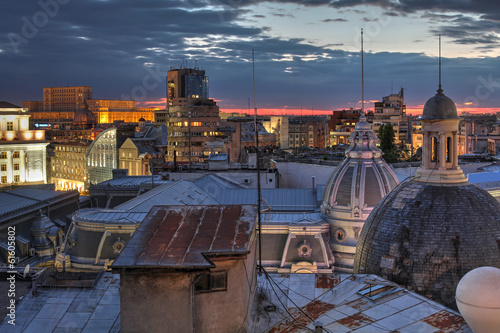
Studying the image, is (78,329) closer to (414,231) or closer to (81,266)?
(414,231)

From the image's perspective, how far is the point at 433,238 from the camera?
21.4m

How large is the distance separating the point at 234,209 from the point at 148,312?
4505mm

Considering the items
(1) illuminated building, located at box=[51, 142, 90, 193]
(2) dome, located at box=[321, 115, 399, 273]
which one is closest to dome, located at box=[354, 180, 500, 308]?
(2) dome, located at box=[321, 115, 399, 273]

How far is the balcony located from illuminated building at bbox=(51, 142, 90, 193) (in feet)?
83.1

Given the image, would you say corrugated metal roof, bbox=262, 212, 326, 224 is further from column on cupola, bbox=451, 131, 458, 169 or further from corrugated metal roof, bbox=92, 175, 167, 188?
corrugated metal roof, bbox=92, 175, 167, 188

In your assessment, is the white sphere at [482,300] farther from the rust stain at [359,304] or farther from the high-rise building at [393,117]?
the high-rise building at [393,117]

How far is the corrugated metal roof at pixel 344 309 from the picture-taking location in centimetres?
1563

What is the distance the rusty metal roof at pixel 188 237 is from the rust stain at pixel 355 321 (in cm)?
327

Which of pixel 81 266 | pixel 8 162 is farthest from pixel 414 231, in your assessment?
pixel 8 162

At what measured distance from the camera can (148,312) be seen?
15.2m

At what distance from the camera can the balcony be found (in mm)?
69438

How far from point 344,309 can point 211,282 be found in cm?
400

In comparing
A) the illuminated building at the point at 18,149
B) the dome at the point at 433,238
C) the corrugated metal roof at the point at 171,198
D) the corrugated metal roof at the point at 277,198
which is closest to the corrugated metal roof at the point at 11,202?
the corrugated metal roof at the point at 171,198

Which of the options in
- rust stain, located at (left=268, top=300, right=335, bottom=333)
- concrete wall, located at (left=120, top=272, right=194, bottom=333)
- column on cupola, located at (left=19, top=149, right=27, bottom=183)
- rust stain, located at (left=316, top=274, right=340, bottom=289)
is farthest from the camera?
column on cupola, located at (left=19, top=149, right=27, bottom=183)
